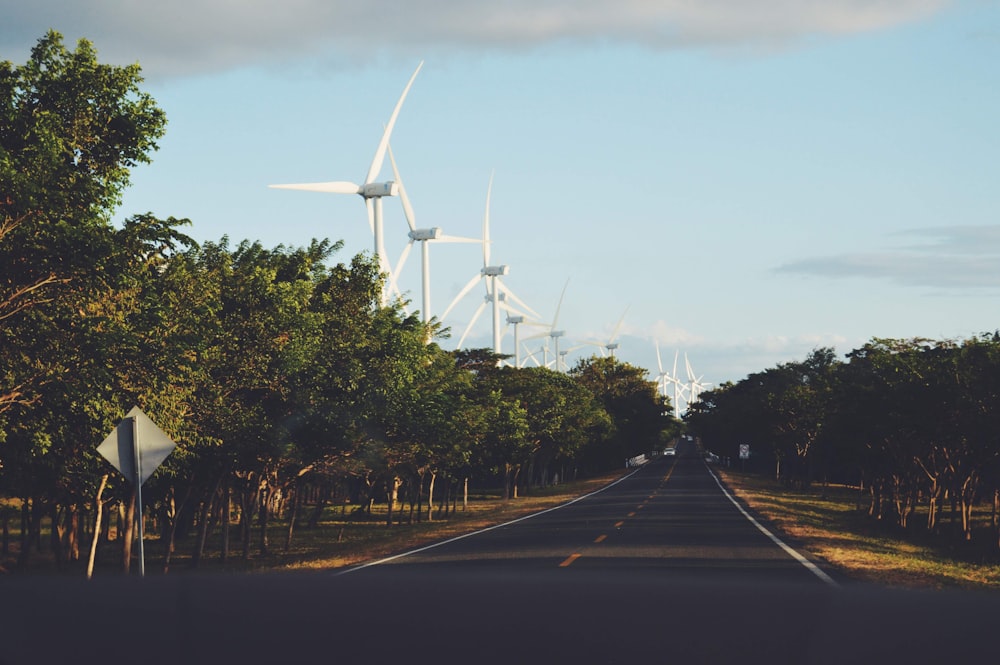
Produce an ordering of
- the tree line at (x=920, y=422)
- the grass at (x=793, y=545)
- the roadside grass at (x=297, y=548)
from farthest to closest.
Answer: the tree line at (x=920, y=422), the roadside grass at (x=297, y=548), the grass at (x=793, y=545)

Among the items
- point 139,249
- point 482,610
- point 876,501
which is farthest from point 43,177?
point 876,501

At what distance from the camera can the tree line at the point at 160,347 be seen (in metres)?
16.5

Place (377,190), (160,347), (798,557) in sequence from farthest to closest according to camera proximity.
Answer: (377,190) < (798,557) < (160,347)

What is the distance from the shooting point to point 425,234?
61.9 meters

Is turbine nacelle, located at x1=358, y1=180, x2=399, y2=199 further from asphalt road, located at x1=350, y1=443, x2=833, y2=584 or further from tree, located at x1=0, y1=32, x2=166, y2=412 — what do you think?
tree, located at x1=0, y1=32, x2=166, y2=412

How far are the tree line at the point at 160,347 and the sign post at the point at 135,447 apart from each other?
890 millimetres

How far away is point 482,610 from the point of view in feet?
33.9

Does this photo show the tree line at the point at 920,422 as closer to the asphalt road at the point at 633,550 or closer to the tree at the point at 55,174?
the asphalt road at the point at 633,550

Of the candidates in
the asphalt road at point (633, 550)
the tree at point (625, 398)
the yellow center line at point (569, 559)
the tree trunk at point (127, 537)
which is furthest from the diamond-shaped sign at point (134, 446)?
the tree at point (625, 398)

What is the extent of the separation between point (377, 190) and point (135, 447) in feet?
118

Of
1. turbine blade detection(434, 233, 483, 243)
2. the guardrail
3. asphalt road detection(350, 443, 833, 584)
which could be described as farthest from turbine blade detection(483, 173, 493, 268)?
the guardrail

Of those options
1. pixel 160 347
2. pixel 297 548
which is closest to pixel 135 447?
pixel 160 347

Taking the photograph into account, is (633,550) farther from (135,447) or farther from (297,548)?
(297,548)

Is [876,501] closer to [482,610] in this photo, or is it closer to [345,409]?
[345,409]
